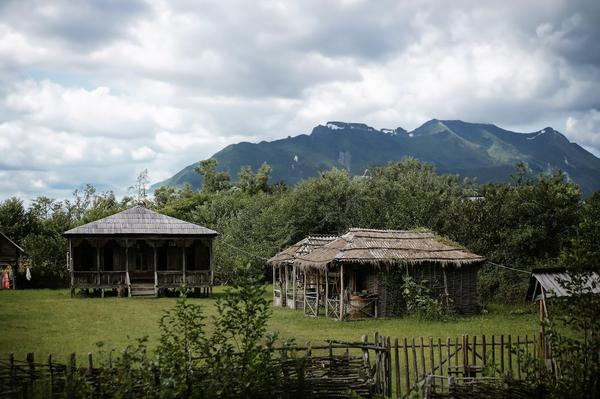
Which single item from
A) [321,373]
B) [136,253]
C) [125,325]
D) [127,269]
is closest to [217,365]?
[321,373]

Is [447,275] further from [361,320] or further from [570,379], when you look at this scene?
[570,379]

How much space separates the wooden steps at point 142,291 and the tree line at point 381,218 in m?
4.57

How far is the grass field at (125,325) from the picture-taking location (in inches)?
734

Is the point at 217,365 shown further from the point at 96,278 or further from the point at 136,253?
the point at 136,253

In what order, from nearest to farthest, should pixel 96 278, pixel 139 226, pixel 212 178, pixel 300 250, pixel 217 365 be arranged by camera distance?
pixel 217 365 → pixel 300 250 → pixel 96 278 → pixel 139 226 → pixel 212 178

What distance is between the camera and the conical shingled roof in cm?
3338

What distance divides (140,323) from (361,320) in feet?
27.6

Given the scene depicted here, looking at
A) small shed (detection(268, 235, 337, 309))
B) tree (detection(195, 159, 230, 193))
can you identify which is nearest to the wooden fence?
small shed (detection(268, 235, 337, 309))

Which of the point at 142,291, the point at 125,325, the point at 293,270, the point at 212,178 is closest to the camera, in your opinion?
the point at 125,325

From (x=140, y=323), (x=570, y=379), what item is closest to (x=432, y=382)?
(x=570, y=379)

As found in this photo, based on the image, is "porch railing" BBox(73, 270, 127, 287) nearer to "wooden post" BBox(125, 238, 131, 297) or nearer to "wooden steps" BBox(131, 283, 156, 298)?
"wooden post" BBox(125, 238, 131, 297)

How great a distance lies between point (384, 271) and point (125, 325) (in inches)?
405

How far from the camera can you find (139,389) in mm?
8414

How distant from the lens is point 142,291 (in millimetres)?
33906
